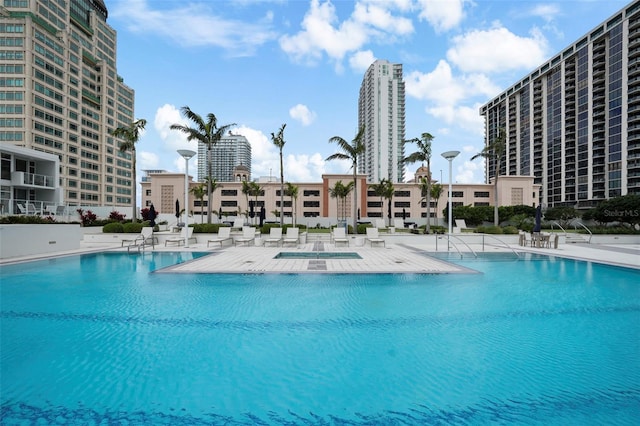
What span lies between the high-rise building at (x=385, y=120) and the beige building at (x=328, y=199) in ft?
239

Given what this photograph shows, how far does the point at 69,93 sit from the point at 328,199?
51.9m

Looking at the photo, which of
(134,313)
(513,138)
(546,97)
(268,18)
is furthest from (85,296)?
(513,138)

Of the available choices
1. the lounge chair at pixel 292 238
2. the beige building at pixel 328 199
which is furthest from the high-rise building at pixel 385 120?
the lounge chair at pixel 292 238

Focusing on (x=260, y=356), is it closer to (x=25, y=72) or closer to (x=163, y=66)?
(x=163, y=66)

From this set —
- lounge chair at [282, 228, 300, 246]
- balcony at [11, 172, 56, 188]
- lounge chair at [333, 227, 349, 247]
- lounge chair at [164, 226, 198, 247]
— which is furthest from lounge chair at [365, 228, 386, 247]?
balcony at [11, 172, 56, 188]

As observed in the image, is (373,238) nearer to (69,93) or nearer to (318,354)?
(318,354)

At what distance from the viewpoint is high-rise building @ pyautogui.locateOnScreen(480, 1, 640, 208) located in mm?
63250

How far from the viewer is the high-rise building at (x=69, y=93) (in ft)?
173

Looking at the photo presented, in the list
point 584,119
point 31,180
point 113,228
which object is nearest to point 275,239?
point 113,228

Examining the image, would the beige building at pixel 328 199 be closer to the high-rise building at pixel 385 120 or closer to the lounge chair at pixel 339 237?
the lounge chair at pixel 339 237

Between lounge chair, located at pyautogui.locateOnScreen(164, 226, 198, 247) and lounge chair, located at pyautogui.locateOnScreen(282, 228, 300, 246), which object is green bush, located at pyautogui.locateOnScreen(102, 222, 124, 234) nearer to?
lounge chair, located at pyautogui.locateOnScreen(164, 226, 198, 247)

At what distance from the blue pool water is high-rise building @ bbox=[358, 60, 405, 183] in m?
128

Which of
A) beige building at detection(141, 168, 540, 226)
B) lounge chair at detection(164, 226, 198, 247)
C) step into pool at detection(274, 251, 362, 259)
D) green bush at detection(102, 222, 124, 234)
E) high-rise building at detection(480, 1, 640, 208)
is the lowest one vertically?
step into pool at detection(274, 251, 362, 259)

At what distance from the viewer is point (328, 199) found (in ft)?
192
